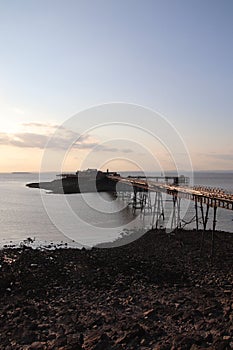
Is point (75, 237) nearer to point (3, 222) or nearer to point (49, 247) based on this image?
point (49, 247)

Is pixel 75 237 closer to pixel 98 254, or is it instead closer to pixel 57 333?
pixel 98 254

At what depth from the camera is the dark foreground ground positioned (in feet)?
37.0

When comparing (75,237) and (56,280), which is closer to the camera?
(56,280)

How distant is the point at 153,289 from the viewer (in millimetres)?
15969

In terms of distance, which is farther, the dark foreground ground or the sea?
the sea

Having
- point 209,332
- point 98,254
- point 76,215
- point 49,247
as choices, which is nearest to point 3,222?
point 76,215

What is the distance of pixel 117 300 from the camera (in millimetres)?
14680

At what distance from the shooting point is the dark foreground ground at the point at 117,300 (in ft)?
37.0

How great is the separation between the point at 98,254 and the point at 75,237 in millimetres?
8819

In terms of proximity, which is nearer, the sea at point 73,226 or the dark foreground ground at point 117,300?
the dark foreground ground at point 117,300

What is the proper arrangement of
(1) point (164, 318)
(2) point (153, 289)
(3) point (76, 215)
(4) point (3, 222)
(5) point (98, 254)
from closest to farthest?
(1) point (164, 318)
(2) point (153, 289)
(5) point (98, 254)
(4) point (3, 222)
(3) point (76, 215)

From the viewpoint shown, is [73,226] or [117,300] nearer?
[117,300]

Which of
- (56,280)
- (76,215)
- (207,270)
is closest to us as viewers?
(56,280)

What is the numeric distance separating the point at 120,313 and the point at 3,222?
31118 mm
